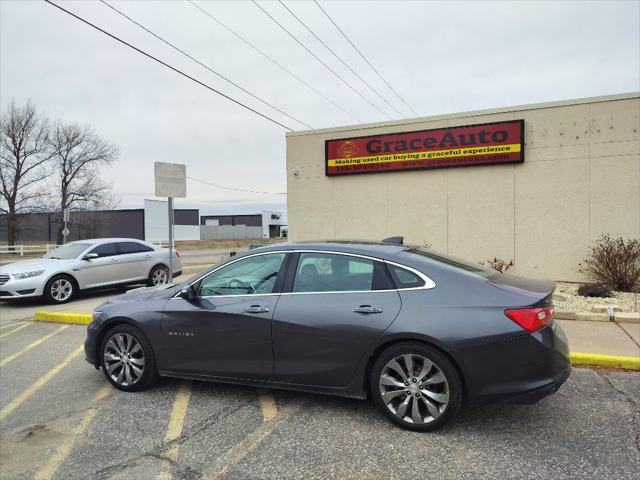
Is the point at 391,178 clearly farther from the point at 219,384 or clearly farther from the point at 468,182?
the point at 219,384

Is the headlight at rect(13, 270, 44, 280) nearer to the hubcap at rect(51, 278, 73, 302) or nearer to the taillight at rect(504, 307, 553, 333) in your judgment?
the hubcap at rect(51, 278, 73, 302)

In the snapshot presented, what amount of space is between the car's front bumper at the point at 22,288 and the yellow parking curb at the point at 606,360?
9937 mm

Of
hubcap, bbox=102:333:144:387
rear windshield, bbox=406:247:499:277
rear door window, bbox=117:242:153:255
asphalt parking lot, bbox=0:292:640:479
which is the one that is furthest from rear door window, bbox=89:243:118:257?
rear windshield, bbox=406:247:499:277

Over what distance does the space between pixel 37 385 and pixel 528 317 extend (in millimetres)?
4848

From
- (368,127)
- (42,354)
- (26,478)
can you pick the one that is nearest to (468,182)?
(368,127)

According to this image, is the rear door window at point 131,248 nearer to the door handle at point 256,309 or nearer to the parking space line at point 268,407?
the parking space line at point 268,407

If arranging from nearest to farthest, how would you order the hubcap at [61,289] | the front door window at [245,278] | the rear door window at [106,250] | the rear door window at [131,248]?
the front door window at [245,278], the hubcap at [61,289], the rear door window at [106,250], the rear door window at [131,248]

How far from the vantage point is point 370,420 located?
3852 millimetres

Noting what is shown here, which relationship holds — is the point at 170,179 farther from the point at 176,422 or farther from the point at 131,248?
the point at 176,422

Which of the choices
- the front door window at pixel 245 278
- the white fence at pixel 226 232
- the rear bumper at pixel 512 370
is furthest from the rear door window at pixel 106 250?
the white fence at pixel 226 232

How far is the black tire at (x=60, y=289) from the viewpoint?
1007 centimetres

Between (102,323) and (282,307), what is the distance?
6.60 ft

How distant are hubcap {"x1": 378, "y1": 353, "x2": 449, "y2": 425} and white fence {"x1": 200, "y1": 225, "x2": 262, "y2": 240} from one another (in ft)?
207

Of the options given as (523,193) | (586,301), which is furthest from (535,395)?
(523,193)
